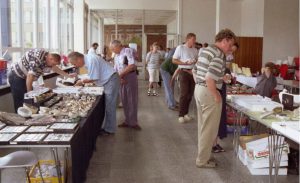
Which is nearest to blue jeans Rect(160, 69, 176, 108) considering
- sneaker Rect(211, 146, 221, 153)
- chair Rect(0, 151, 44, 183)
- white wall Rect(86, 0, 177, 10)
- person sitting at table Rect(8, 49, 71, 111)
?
sneaker Rect(211, 146, 221, 153)

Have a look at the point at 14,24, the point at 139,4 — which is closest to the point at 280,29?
the point at 139,4

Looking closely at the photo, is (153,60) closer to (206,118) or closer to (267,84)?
(267,84)

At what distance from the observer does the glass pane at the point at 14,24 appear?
19.9 feet

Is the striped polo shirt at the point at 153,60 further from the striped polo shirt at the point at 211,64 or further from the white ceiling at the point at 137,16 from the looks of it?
the striped polo shirt at the point at 211,64

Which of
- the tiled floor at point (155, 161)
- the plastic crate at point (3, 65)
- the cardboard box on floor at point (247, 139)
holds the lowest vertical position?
the tiled floor at point (155, 161)

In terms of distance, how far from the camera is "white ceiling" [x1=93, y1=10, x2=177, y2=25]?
1472cm

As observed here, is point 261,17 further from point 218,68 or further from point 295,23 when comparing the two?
point 218,68

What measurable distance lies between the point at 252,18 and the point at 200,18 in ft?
6.44

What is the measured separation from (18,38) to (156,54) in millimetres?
5007

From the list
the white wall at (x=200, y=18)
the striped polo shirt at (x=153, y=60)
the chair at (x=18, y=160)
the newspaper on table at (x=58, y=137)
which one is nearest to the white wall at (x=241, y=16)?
the white wall at (x=200, y=18)

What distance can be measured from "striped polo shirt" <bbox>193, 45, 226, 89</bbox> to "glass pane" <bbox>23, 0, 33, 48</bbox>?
4.18 metres

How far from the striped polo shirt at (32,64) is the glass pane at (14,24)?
1.65 meters

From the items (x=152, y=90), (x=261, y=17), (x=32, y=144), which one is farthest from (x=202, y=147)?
(x=261, y=17)

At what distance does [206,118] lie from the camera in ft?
12.4
